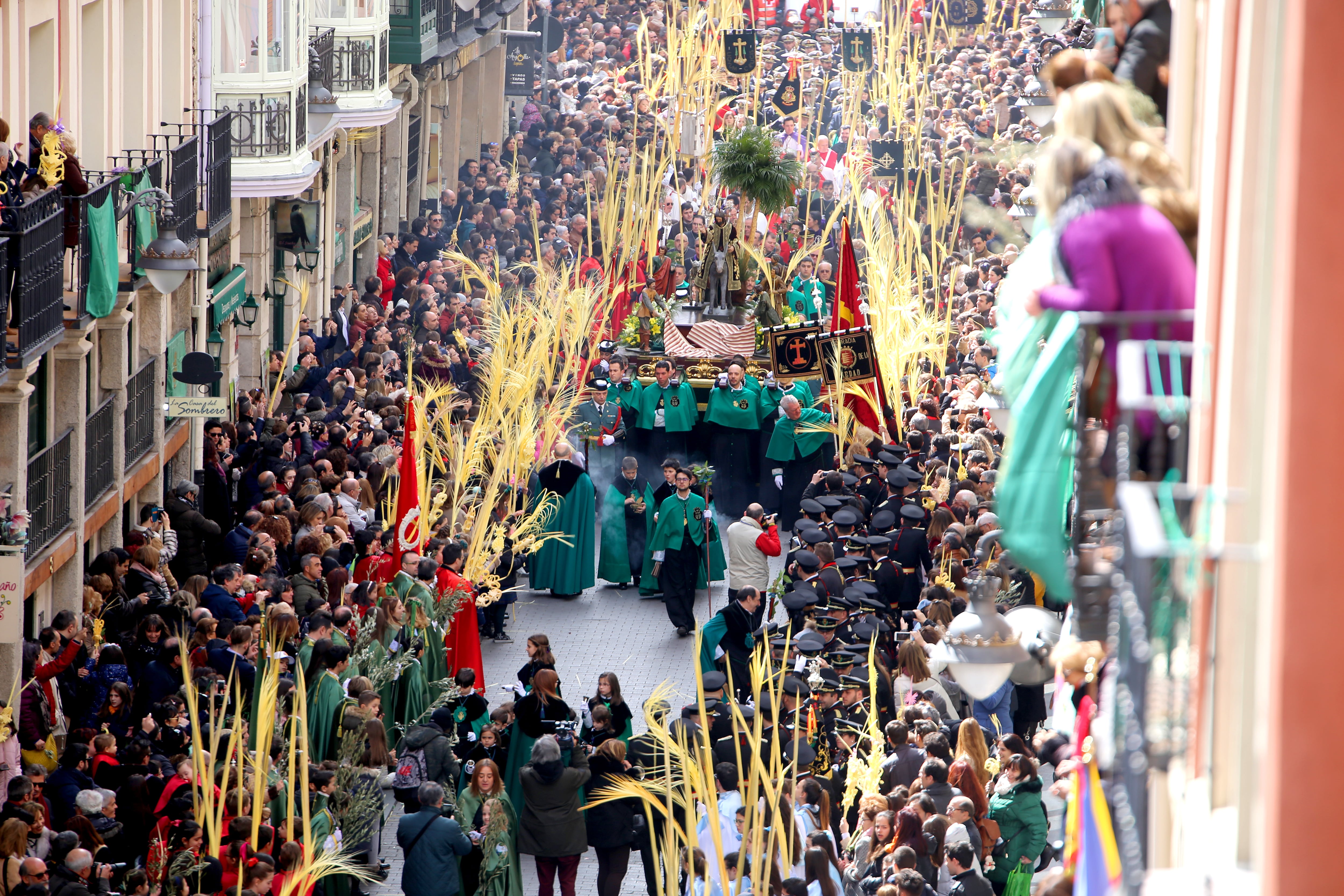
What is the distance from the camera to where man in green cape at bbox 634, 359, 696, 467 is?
950 inches

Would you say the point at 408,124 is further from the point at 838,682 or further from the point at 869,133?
the point at 838,682

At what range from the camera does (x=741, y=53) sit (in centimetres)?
3931

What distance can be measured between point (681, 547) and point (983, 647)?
33.7 ft

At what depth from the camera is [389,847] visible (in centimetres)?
1566

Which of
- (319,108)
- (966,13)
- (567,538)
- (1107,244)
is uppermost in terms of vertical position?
(966,13)

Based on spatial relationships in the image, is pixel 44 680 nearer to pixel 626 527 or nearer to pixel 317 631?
pixel 317 631

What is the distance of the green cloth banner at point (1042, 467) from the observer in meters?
6.53

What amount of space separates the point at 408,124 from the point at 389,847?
23379 millimetres

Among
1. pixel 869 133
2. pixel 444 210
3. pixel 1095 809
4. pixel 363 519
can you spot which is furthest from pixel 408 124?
pixel 1095 809

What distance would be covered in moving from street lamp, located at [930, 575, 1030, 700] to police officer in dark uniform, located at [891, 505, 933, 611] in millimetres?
7833

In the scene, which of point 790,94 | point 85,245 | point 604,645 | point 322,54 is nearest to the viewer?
point 85,245

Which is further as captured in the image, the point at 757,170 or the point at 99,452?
the point at 757,170

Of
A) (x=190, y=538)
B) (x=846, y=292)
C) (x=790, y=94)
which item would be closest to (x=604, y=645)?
(x=190, y=538)

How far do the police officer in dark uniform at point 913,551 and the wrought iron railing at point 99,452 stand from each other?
6779 millimetres
